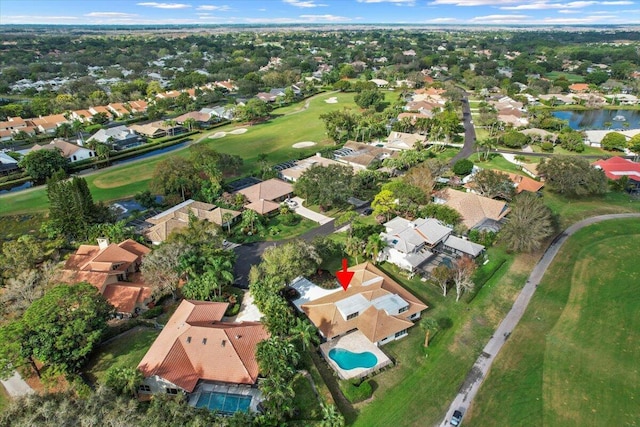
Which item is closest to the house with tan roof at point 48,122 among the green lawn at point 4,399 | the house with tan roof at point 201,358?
the green lawn at point 4,399

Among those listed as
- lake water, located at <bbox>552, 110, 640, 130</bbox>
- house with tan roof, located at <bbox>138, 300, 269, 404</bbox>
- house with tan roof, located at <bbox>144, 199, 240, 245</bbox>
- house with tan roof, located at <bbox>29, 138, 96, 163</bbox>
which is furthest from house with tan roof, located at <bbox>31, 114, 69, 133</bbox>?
lake water, located at <bbox>552, 110, 640, 130</bbox>

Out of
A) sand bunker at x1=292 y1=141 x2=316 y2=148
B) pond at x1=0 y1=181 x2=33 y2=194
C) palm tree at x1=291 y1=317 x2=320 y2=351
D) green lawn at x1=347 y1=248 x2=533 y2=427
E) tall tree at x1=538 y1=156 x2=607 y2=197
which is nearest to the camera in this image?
green lawn at x1=347 y1=248 x2=533 y2=427

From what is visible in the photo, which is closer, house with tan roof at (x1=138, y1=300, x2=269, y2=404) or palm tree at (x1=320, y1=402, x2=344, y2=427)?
palm tree at (x1=320, y1=402, x2=344, y2=427)

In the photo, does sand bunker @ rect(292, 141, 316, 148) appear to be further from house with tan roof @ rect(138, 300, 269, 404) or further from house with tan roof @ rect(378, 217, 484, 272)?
house with tan roof @ rect(138, 300, 269, 404)

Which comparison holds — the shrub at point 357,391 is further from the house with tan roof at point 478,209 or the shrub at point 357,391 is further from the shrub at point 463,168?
the shrub at point 463,168

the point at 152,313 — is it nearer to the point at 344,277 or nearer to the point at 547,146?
the point at 344,277

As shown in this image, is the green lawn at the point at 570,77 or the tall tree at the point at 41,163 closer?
the tall tree at the point at 41,163
